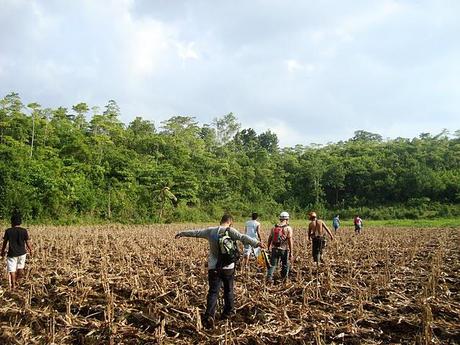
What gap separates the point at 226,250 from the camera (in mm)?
6789

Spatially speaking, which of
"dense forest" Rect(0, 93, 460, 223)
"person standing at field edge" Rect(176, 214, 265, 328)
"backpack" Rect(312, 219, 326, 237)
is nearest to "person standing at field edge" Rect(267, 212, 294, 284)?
"backpack" Rect(312, 219, 326, 237)

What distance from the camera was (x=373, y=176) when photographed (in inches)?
2549

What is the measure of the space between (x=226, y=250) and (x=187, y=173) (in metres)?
42.5

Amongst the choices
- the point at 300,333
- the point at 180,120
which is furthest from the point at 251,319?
the point at 180,120

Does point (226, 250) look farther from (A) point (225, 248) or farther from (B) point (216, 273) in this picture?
(B) point (216, 273)

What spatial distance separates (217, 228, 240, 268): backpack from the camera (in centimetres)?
681

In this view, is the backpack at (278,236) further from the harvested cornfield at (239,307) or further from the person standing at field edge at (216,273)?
the person standing at field edge at (216,273)

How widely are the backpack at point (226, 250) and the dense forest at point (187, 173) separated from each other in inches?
1220

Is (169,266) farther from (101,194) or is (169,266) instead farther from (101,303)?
(101,194)

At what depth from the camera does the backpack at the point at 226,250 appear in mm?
6805

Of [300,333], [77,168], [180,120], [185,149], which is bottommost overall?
[300,333]

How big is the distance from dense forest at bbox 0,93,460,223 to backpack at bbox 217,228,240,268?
30981 mm

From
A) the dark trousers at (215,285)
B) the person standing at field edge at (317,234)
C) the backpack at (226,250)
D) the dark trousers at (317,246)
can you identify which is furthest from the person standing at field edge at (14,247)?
the dark trousers at (317,246)

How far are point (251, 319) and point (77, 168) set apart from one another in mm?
38214
